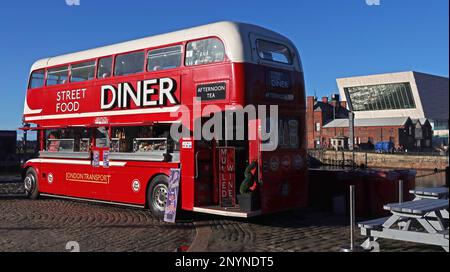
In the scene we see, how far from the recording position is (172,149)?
11633 mm

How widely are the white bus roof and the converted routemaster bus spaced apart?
0.08 feet

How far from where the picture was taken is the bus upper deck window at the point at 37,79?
51.3 feet

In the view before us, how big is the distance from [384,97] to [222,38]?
8901cm

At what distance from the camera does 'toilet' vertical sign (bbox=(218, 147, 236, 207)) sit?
36.4 ft

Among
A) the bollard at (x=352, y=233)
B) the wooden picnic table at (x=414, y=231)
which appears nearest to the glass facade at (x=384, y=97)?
the wooden picnic table at (x=414, y=231)

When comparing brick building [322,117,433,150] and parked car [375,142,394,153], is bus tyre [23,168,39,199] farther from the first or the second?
brick building [322,117,433,150]

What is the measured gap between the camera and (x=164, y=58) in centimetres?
1179

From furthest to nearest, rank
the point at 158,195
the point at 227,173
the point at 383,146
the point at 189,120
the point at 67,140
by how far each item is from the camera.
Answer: the point at 383,146, the point at 67,140, the point at 158,195, the point at 227,173, the point at 189,120

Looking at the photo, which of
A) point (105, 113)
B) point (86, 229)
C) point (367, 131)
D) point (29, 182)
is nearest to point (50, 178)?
point (29, 182)

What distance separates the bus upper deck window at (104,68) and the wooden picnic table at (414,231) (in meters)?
8.66

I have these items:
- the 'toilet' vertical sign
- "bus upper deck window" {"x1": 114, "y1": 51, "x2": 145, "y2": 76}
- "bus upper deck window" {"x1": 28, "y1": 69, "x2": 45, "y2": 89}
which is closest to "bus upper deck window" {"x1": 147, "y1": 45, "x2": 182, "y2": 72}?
"bus upper deck window" {"x1": 114, "y1": 51, "x2": 145, "y2": 76}

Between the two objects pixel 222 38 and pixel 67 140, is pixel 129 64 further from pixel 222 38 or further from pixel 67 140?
pixel 67 140

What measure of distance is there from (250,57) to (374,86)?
90.0 metres

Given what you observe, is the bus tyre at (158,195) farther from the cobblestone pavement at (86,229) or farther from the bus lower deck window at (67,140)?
the bus lower deck window at (67,140)
